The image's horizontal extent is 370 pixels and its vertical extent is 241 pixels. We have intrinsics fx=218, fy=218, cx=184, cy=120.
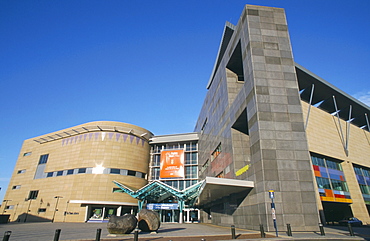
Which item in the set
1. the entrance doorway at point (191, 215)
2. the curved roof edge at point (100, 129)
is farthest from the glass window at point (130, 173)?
the entrance doorway at point (191, 215)

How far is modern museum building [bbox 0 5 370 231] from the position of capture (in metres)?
20.6

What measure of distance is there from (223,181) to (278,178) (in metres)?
5.01

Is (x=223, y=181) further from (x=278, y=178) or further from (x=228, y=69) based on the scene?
(x=228, y=69)

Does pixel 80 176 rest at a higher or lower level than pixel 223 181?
higher

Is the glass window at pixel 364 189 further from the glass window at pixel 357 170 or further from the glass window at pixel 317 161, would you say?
the glass window at pixel 317 161

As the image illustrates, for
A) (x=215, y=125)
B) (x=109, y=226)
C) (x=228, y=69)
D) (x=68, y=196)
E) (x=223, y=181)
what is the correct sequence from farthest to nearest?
(x=68, y=196), (x=215, y=125), (x=228, y=69), (x=223, y=181), (x=109, y=226)

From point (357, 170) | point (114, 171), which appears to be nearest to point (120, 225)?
point (114, 171)

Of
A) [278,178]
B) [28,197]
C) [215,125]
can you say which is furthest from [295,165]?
→ [28,197]

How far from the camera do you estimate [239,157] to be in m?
26.6

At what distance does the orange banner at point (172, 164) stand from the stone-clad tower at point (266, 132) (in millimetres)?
27891

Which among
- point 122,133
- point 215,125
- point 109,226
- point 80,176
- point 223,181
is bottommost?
point 109,226

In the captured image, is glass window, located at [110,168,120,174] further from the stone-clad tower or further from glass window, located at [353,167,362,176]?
glass window, located at [353,167,362,176]

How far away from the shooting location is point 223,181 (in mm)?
21328

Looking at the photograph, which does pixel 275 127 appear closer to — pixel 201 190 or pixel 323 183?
pixel 201 190
